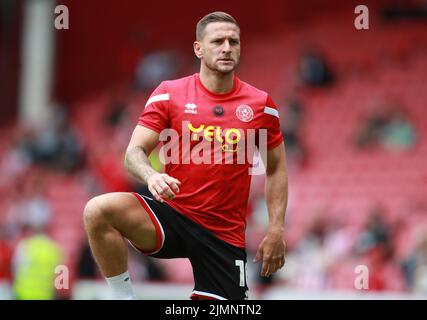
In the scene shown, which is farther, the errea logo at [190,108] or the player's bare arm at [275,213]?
the player's bare arm at [275,213]

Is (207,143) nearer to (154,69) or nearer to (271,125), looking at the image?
(271,125)

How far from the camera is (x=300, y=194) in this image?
60.7 feet

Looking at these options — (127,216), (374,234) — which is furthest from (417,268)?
(127,216)

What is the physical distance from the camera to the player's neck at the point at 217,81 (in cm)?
723

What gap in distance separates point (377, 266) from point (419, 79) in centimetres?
773

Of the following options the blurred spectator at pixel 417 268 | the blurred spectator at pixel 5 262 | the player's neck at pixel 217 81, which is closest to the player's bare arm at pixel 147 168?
the player's neck at pixel 217 81

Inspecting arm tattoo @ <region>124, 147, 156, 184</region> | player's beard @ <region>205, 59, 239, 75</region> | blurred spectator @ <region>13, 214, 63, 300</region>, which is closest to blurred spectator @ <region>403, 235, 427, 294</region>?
blurred spectator @ <region>13, 214, 63, 300</region>

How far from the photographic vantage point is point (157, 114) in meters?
7.06

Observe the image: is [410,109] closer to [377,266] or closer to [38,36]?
[377,266]

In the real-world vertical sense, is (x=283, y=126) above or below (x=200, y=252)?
above

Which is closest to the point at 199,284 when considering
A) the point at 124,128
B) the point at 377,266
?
the point at 377,266

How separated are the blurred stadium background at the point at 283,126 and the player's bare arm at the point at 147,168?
15.5 feet

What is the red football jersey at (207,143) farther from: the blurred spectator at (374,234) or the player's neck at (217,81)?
the blurred spectator at (374,234)

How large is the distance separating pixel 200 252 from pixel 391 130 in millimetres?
11423
